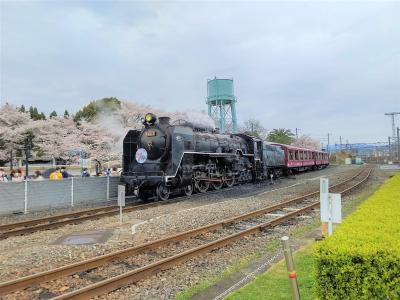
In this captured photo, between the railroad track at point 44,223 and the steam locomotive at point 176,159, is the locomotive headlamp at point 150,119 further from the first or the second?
the railroad track at point 44,223

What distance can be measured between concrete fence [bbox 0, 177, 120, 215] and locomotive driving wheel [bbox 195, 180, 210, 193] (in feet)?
13.8

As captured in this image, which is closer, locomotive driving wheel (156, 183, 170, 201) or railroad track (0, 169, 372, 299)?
railroad track (0, 169, 372, 299)

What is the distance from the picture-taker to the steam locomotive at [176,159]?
17344mm

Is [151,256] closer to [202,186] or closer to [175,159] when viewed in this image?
[175,159]

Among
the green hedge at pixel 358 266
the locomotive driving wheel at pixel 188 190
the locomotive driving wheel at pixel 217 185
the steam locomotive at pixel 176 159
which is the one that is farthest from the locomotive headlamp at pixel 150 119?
the green hedge at pixel 358 266

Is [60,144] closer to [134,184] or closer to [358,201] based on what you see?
[134,184]

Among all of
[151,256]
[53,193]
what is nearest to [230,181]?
[53,193]

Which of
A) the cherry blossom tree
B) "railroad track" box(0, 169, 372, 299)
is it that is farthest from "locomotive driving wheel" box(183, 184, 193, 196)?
the cherry blossom tree

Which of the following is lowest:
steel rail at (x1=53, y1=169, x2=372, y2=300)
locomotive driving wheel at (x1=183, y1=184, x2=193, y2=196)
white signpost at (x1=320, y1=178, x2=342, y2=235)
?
steel rail at (x1=53, y1=169, x2=372, y2=300)

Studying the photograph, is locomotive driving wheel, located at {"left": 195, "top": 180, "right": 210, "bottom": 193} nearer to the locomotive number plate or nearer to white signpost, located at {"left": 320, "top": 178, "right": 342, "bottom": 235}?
A: the locomotive number plate

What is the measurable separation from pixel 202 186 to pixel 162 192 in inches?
135

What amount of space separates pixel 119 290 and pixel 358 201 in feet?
45.2

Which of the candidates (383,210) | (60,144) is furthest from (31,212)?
(60,144)

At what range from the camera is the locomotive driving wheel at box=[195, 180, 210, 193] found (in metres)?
19.8
